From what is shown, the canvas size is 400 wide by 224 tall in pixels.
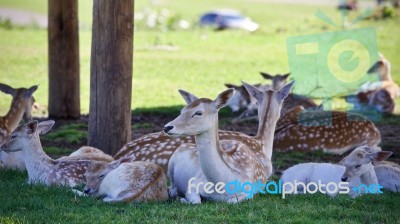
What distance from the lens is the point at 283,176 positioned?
773 cm

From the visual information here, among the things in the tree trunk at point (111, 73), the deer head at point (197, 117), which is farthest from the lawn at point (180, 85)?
the tree trunk at point (111, 73)

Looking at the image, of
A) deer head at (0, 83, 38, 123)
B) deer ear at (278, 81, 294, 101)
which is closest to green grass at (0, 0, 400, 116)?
deer head at (0, 83, 38, 123)

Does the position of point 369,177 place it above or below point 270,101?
below

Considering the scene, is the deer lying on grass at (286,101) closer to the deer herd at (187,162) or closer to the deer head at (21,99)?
the deer head at (21,99)

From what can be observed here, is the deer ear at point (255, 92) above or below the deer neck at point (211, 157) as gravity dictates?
above

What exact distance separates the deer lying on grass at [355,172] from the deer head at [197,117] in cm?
121

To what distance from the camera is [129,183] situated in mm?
6777

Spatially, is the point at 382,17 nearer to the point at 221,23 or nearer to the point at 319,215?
the point at 221,23

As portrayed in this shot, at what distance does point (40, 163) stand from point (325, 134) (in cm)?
386

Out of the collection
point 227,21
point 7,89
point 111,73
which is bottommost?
point 7,89

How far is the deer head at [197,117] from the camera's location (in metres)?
6.48

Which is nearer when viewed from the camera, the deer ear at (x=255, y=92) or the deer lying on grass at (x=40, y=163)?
the deer lying on grass at (x=40, y=163)

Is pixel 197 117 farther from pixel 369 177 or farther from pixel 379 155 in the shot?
pixel 369 177

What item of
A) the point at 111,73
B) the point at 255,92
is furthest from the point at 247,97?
the point at 255,92
